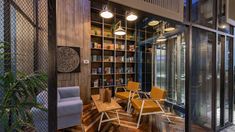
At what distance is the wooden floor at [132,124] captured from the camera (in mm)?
2900

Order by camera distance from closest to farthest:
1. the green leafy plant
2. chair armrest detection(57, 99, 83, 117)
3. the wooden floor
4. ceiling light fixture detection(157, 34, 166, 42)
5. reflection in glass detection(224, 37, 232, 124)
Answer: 1. the green leafy plant
2. chair armrest detection(57, 99, 83, 117)
3. the wooden floor
4. reflection in glass detection(224, 37, 232, 124)
5. ceiling light fixture detection(157, 34, 166, 42)

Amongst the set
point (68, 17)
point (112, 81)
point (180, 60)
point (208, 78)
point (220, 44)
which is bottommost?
point (112, 81)

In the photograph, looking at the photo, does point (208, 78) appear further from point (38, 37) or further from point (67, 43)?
point (67, 43)

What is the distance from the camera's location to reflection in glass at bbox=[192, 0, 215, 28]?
257cm

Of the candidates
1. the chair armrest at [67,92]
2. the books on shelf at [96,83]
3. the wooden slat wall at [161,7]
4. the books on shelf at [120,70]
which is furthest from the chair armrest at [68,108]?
the books on shelf at [120,70]

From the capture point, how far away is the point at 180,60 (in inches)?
162

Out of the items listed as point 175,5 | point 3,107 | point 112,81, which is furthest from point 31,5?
point 112,81

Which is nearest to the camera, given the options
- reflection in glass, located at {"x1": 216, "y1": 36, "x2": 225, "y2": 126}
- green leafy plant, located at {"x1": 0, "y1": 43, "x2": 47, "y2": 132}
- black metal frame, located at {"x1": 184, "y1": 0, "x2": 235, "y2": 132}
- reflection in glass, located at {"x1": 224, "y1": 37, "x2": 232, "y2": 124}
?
green leafy plant, located at {"x1": 0, "y1": 43, "x2": 47, "y2": 132}

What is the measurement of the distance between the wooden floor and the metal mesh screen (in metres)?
1.88

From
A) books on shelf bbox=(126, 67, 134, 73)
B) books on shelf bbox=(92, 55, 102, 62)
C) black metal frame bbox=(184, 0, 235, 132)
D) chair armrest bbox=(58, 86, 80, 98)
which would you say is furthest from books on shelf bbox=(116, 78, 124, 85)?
black metal frame bbox=(184, 0, 235, 132)

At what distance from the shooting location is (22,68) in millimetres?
1372

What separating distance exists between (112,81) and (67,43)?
2094mm

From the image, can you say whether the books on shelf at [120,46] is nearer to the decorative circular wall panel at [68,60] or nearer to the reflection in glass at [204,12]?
the decorative circular wall panel at [68,60]

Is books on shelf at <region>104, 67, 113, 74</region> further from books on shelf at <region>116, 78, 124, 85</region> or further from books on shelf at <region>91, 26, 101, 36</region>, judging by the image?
books on shelf at <region>91, 26, 101, 36</region>
